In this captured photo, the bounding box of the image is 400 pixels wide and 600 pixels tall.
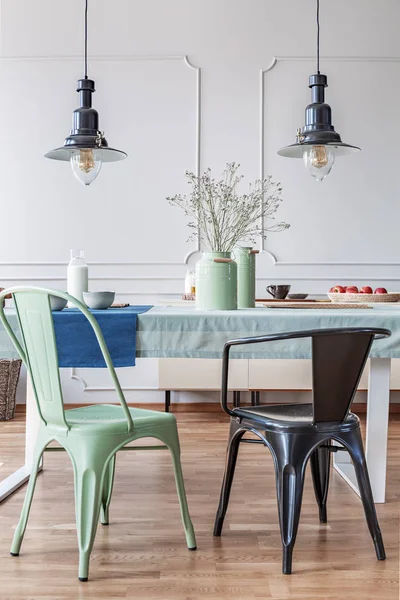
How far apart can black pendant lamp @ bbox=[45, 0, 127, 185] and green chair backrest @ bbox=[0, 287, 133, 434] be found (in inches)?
45.3

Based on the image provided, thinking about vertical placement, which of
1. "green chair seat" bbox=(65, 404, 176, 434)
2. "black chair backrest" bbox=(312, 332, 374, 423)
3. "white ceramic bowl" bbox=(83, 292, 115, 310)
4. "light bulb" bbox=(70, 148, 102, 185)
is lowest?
"green chair seat" bbox=(65, 404, 176, 434)

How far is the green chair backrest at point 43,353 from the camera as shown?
1.83 m

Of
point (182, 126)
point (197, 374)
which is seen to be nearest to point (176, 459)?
point (197, 374)

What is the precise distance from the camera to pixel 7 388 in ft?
14.0

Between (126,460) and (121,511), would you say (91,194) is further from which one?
(121,511)

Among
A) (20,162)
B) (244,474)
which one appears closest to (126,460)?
(244,474)

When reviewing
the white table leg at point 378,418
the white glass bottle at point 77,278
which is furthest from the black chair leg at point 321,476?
the white glass bottle at point 77,278

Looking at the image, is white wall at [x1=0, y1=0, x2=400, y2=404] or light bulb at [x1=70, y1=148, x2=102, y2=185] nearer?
light bulb at [x1=70, y1=148, x2=102, y2=185]

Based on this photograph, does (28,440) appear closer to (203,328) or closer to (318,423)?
(203,328)

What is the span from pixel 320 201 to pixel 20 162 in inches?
79.8

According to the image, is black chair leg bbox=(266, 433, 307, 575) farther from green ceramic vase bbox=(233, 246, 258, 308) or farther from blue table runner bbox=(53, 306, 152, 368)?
green ceramic vase bbox=(233, 246, 258, 308)

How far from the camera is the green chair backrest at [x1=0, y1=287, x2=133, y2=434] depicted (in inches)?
72.1

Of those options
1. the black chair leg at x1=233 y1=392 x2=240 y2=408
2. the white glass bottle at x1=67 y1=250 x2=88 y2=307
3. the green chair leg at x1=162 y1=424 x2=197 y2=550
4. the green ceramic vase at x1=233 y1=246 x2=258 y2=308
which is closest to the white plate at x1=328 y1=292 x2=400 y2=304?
the green ceramic vase at x1=233 y1=246 x2=258 y2=308

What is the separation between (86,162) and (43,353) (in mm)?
1311
